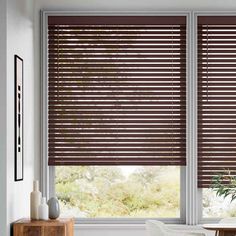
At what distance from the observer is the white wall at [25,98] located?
5840 millimetres

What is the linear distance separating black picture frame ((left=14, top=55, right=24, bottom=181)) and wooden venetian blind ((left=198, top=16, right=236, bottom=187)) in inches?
73.9

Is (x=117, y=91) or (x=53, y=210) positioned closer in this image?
(x=53, y=210)

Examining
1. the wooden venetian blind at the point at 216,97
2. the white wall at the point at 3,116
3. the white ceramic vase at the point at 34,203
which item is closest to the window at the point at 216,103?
the wooden venetian blind at the point at 216,97

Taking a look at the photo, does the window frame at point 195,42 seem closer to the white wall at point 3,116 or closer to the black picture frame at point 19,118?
the black picture frame at point 19,118

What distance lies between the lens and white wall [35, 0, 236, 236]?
7.21 meters

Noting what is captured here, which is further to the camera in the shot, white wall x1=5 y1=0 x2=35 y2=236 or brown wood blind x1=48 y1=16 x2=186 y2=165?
brown wood blind x1=48 y1=16 x2=186 y2=165

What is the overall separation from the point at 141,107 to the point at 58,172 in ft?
3.46

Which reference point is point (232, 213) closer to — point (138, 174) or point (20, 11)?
point (138, 174)

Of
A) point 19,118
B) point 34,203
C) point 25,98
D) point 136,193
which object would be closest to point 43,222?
point 34,203

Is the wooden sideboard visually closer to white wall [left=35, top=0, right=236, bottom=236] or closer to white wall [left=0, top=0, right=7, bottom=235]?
white wall [left=0, top=0, right=7, bottom=235]

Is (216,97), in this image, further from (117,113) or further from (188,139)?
(117,113)

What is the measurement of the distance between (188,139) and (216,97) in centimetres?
50

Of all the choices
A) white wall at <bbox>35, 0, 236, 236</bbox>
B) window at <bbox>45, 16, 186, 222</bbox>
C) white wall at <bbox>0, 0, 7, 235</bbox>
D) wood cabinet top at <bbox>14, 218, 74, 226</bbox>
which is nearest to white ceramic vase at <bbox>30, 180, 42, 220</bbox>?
wood cabinet top at <bbox>14, 218, 74, 226</bbox>

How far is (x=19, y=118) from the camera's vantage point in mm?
6230
